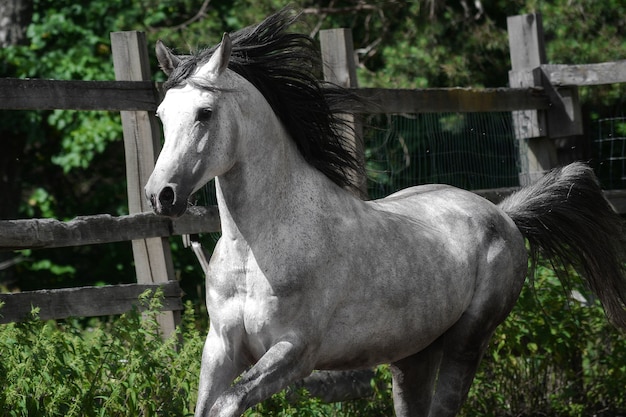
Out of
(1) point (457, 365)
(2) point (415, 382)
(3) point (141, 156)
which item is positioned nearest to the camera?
(1) point (457, 365)

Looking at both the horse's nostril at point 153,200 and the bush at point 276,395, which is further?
the bush at point 276,395

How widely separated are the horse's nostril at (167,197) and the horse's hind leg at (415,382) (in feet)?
5.56

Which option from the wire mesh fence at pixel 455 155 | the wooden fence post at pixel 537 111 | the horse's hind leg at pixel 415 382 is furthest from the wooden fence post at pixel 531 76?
the horse's hind leg at pixel 415 382

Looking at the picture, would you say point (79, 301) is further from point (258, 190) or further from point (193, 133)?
point (193, 133)

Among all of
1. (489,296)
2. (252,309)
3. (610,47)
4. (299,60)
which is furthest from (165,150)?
(610,47)

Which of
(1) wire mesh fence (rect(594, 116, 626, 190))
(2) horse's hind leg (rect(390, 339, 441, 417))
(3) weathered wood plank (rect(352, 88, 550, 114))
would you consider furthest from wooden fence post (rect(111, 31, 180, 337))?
(1) wire mesh fence (rect(594, 116, 626, 190))

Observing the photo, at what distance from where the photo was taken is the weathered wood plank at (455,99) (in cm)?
608

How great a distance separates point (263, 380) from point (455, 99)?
364 centimetres

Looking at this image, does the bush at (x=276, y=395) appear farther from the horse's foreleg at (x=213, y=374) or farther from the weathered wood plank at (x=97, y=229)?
the horse's foreleg at (x=213, y=374)

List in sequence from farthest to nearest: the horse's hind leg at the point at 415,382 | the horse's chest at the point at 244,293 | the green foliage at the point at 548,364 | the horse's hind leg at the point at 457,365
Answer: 1. the green foliage at the point at 548,364
2. the horse's hind leg at the point at 415,382
3. the horse's hind leg at the point at 457,365
4. the horse's chest at the point at 244,293

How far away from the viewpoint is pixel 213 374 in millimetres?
3533

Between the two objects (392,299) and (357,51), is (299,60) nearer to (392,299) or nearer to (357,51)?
(392,299)

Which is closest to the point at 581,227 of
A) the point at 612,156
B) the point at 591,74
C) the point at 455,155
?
the point at 591,74

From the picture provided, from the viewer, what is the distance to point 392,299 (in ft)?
12.5
